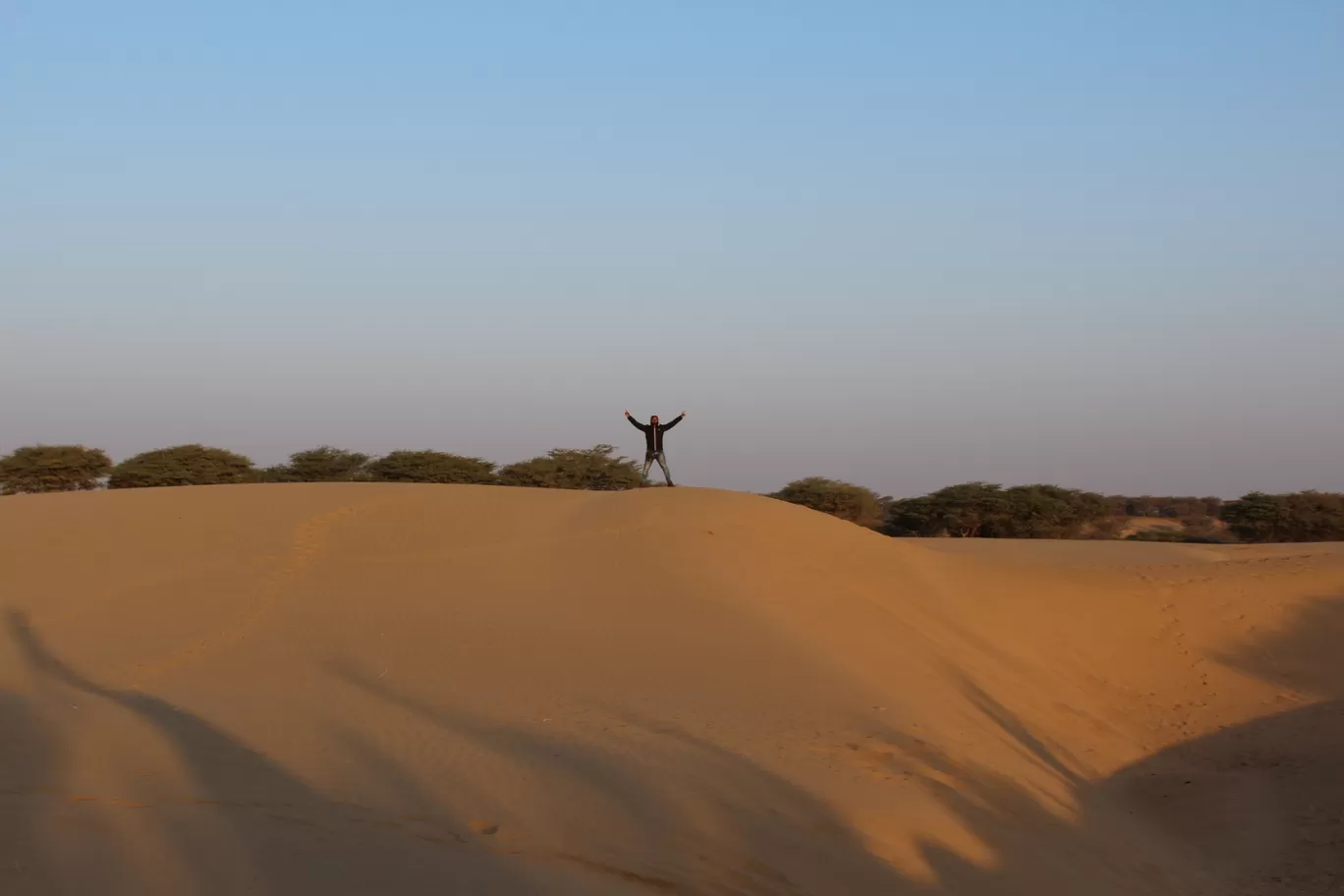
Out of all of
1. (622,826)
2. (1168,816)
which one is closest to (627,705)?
(622,826)

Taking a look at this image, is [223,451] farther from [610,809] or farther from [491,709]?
[610,809]

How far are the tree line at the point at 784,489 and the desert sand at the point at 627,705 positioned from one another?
15200 millimetres

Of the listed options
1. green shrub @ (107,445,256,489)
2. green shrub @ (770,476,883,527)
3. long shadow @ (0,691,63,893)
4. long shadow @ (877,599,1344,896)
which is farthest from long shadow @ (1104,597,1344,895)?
green shrub @ (107,445,256,489)

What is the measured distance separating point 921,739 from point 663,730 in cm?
240

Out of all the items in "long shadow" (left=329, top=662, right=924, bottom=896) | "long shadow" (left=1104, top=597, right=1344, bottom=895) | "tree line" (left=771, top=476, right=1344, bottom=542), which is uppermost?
"tree line" (left=771, top=476, right=1344, bottom=542)

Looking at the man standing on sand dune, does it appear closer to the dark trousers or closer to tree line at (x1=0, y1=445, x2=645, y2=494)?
the dark trousers

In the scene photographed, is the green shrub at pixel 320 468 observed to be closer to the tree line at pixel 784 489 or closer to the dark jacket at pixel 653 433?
the tree line at pixel 784 489

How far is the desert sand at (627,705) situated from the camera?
713cm

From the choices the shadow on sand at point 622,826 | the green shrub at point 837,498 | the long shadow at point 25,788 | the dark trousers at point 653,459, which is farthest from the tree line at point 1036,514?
the long shadow at point 25,788

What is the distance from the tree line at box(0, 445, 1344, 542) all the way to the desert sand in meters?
15.2

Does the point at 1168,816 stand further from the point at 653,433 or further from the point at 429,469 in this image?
the point at 429,469

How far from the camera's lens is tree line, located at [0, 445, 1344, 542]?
34750mm

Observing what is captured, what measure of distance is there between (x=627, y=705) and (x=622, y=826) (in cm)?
269

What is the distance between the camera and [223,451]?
35.8m
